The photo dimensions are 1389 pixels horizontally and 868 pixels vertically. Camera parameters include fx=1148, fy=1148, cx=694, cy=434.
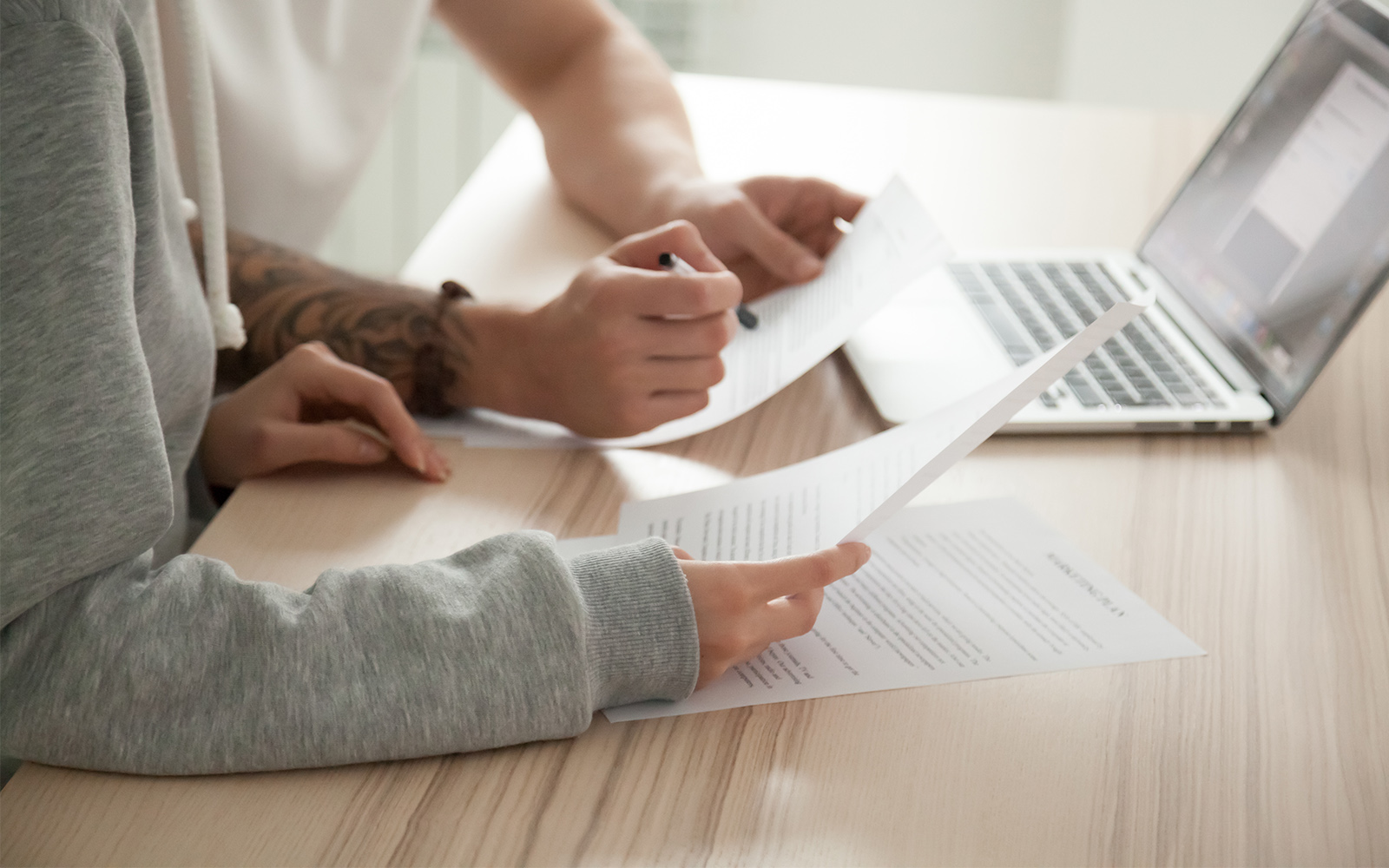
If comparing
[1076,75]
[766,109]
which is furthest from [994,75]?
[766,109]

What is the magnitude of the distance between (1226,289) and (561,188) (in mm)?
604

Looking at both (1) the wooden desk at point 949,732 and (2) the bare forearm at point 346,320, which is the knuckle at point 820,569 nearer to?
(1) the wooden desk at point 949,732

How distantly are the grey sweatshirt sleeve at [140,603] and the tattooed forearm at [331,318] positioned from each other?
0.30m

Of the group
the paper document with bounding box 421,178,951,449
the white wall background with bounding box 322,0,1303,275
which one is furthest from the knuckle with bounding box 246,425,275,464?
the white wall background with bounding box 322,0,1303,275

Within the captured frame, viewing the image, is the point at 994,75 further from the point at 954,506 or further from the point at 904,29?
the point at 954,506

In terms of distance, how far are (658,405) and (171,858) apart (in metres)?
0.40

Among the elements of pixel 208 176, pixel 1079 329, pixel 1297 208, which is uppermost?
pixel 1297 208

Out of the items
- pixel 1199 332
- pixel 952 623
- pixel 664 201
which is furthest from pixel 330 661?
pixel 1199 332

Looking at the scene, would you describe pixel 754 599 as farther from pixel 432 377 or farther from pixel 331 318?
pixel 331 318

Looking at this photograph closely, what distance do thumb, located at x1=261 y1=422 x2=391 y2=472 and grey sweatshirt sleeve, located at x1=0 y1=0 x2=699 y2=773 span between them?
0.17 m

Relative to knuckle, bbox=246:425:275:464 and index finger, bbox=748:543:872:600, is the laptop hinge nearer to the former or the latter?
index finger, bbox=748:543:872:600

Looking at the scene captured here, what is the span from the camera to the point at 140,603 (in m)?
0.51

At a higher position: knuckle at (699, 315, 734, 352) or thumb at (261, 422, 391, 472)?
knuckle at (699, 315, 734, 352)

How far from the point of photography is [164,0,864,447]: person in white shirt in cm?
76
